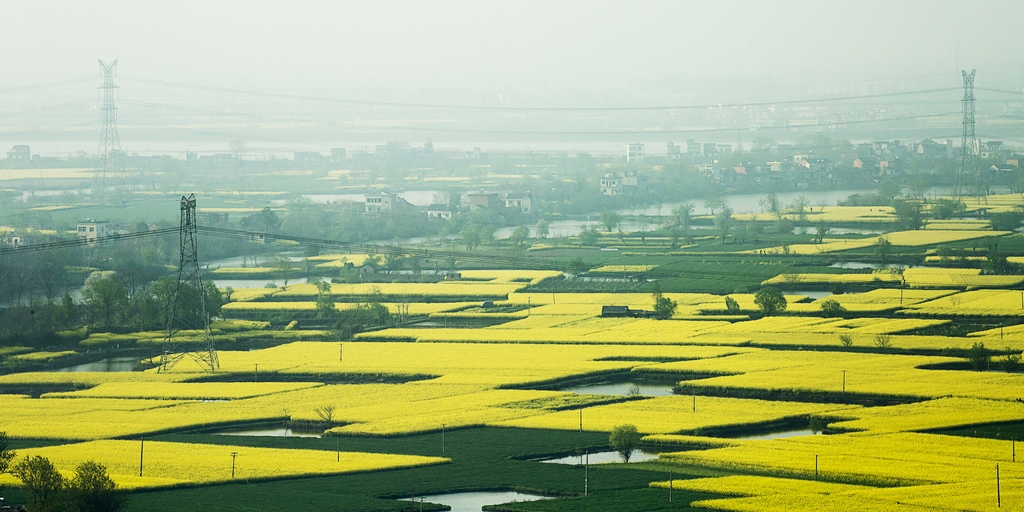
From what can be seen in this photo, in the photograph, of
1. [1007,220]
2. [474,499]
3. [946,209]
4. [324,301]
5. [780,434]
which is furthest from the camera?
[946,209]

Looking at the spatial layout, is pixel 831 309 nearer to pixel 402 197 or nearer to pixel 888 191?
pixel 888 191

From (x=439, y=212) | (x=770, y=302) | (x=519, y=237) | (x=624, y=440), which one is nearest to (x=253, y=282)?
(x=519, y=237)

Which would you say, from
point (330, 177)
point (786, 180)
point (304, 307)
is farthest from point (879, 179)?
point (304, 307)

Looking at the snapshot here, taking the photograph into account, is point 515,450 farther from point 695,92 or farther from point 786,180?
point 695,92

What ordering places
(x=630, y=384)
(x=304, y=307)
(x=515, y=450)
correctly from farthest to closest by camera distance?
(x=304, y=307), (x=630, y=384), (x=515, y=450)

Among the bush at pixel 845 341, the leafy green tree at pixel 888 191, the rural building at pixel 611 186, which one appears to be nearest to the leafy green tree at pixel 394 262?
the bush at pixel 845 341

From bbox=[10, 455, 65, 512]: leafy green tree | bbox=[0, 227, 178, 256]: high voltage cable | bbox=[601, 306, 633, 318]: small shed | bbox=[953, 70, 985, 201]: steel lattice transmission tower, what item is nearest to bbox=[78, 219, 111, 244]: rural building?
bbox=[0, 227, 178, 256]: high voltage cable

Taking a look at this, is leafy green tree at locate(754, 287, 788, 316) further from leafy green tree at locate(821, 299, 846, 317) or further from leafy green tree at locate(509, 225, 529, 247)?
leafy green tree at locate(509, 225, 529, 247)
